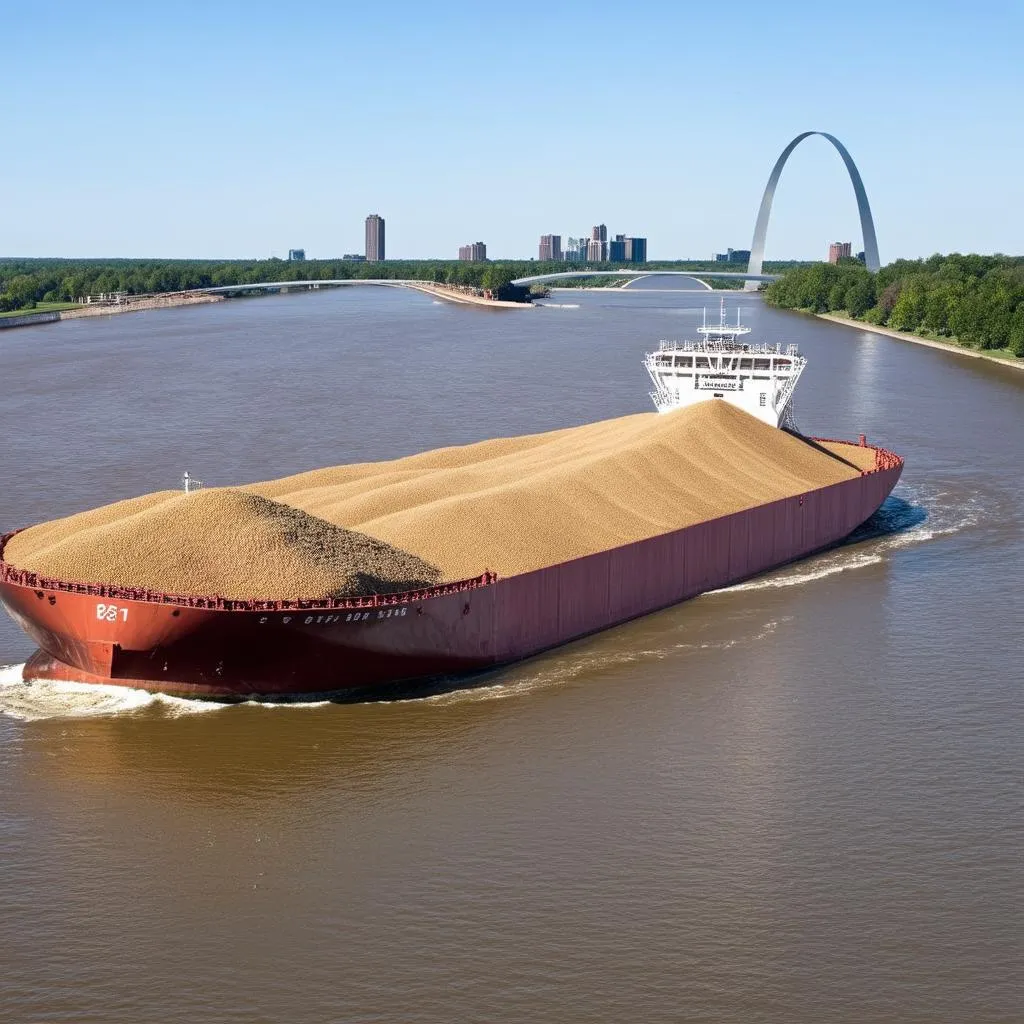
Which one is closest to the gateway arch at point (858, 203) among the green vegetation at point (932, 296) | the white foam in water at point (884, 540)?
the green vegetation at point (932, 296)

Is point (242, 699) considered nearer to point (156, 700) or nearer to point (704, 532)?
point (156, 700)

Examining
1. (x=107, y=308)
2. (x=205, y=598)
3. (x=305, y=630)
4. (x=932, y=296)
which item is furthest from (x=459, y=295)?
(x=205, y=598)

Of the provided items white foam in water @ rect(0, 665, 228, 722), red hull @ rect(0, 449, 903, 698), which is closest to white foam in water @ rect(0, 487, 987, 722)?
white foam in water @ rect(0, 665, 228, 722)

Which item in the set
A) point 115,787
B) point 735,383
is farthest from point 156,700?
point 735,383

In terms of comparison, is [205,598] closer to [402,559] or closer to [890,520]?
[402,559]

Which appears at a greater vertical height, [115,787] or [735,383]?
[735,383]

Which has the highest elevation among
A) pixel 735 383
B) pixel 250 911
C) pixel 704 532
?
pixel 735 383
